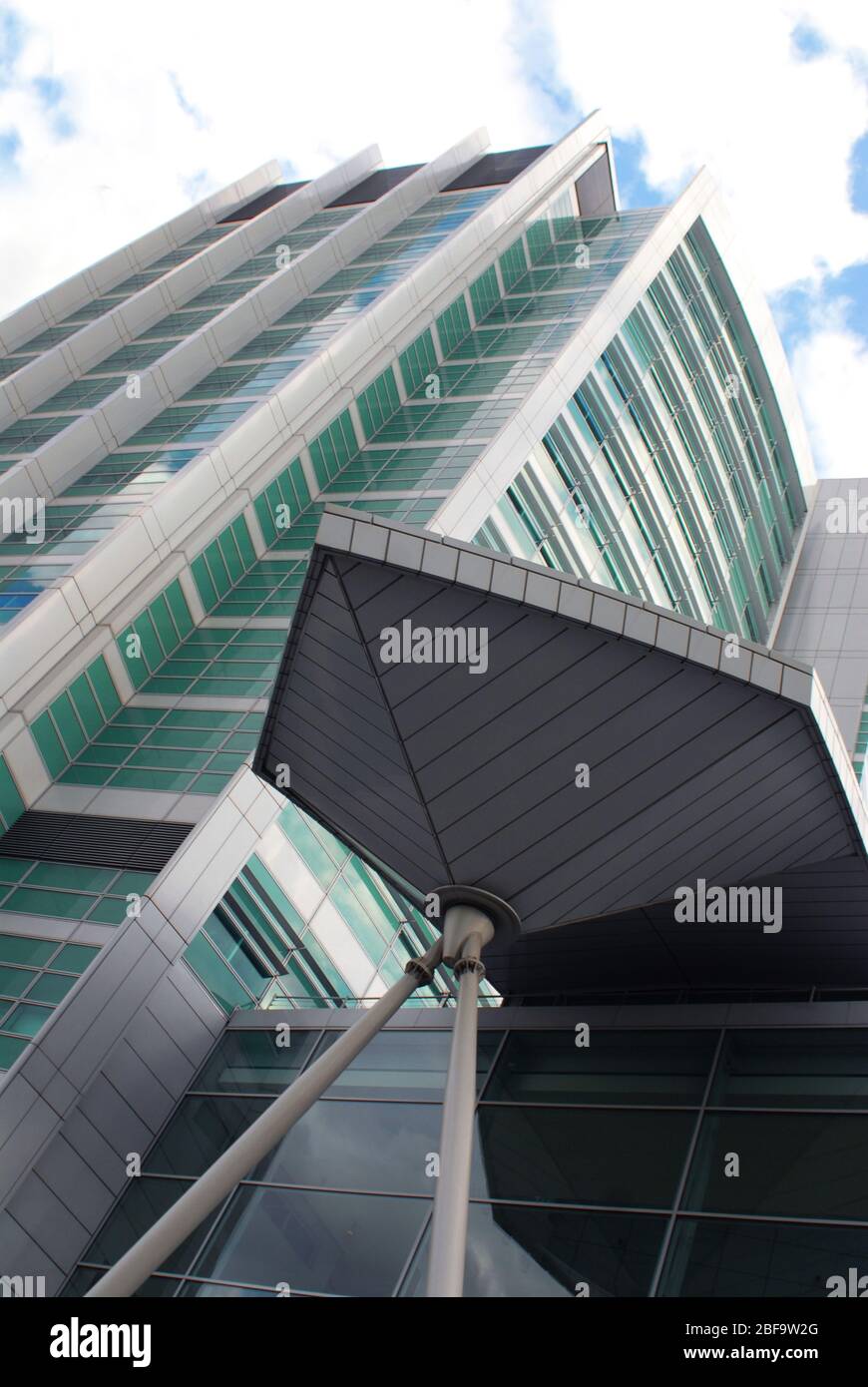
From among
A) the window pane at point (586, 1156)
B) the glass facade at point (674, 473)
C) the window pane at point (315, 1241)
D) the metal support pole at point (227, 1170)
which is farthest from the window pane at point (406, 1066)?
the glass facade at point (674, 473)

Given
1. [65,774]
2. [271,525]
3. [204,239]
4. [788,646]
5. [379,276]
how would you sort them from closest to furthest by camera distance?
[65,774] < [271,525] < [379,276] < [788,646] < [204,239]

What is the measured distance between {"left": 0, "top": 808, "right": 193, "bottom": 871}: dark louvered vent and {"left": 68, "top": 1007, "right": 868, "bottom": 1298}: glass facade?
16.5 feet

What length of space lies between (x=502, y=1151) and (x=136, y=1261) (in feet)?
18.3

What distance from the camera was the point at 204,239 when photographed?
5909 centimetres

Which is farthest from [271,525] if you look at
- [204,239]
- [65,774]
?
[204,239]

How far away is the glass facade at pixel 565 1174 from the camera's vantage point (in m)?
12.9

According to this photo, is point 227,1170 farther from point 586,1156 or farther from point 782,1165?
point 782,1165

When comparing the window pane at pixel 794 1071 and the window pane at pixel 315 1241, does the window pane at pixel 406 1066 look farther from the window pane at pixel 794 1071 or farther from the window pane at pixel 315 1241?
the window pane at pixel 794 1071

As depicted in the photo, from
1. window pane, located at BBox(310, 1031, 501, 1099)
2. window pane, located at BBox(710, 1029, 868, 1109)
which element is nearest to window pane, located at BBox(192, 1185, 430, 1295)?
window pane, located at BBox(310, 1031, 501, 1099)

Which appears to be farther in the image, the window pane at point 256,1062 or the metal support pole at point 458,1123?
the window pane at point 256,1062

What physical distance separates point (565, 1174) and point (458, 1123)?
326 centimetres

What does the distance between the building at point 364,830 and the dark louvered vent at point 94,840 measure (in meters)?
0.08

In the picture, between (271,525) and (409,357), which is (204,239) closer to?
(409,357)

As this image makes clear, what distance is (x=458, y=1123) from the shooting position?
12.0m
